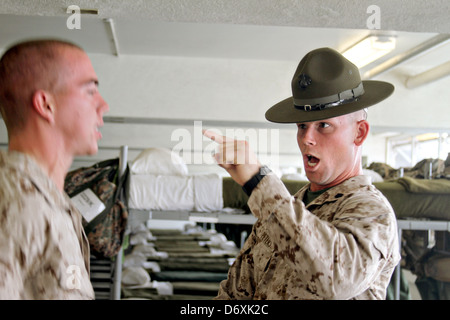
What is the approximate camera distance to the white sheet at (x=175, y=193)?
8.26 feet

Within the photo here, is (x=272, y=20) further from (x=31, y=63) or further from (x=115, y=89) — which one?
(x=31, y=63)

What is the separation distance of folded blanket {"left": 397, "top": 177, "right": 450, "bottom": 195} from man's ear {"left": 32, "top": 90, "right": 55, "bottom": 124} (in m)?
2.41

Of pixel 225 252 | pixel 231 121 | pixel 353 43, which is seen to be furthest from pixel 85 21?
pixel 225 252

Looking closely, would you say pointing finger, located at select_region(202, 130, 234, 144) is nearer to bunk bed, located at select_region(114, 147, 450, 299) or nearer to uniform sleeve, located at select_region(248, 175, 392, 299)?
uniform sleeve, located at select_region(248, 175, 392, 299)

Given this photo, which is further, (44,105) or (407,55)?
(407,55)

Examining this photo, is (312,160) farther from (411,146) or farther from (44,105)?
(411,146)

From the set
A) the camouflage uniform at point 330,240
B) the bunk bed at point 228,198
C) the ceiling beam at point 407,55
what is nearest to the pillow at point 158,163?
the bunk bed at point 228,198

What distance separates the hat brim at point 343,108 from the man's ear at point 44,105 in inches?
17.0

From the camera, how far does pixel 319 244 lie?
608 mm

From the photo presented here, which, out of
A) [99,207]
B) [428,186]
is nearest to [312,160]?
[99,207]

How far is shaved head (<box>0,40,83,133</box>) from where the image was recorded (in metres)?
0.60

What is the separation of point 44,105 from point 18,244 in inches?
8.2

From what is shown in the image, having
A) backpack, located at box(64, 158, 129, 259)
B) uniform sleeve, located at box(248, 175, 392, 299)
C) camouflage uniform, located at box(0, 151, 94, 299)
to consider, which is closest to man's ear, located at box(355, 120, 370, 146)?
uniform sleeve, located at box(248, 175, 392, 299)

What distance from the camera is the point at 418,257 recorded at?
3.04 meters
